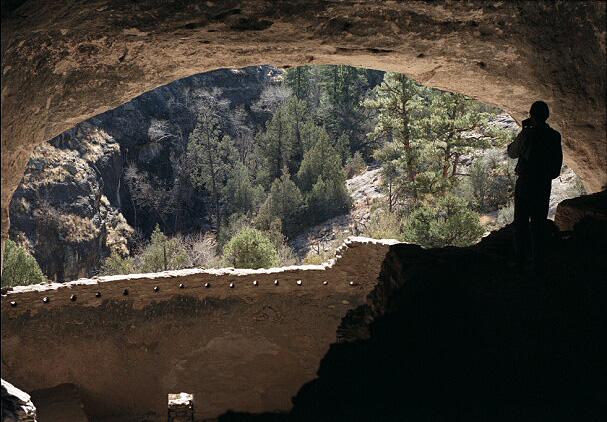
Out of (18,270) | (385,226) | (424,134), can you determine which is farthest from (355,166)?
(18,270)

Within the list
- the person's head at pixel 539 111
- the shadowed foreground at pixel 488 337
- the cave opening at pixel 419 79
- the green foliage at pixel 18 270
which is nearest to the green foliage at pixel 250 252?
the green foliage at pixel 18 270

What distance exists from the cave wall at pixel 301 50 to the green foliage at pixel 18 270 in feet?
35.9

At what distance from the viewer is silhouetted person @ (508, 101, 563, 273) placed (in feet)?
19.6

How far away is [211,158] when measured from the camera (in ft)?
96.6

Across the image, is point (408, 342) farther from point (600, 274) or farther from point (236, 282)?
point (236, 282)

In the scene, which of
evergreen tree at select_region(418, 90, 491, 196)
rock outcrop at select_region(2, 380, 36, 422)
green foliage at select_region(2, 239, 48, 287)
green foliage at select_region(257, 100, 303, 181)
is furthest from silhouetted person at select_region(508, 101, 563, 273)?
green foliage at select_region(257, 100, 303, 181)

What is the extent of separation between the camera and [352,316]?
8898 mm

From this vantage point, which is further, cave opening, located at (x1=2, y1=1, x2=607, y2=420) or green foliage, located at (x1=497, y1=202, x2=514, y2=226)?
green foliage, located at (x1=497, y1=202, x2=514, y2=226)

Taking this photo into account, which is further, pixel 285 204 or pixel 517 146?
pixel 285 204

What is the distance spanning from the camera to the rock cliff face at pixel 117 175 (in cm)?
2283

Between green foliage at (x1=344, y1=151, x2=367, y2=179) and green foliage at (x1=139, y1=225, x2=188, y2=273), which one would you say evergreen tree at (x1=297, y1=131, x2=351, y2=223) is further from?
green foliage at (x1=139, y1=225, x2=188, y2=273)

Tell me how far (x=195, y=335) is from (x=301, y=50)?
4376 mm

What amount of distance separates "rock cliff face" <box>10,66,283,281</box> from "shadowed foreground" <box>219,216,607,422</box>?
1919 cm

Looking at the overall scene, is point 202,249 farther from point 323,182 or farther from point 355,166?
point 355,166
